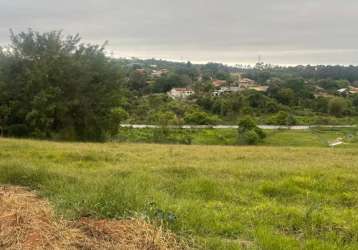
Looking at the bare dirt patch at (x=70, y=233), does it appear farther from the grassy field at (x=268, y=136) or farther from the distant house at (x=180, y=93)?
the distant house at (x=180, y=93)

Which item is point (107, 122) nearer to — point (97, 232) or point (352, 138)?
point (97, 232)

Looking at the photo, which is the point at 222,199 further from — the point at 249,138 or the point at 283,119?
the point at 283,119

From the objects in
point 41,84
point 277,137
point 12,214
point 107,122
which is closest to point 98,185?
point 12,214

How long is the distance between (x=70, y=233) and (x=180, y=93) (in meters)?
73.0

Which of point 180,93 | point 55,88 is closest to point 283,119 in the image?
point 180,93

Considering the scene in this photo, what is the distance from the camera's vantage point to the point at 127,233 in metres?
4.02

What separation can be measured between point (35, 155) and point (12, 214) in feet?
21.1

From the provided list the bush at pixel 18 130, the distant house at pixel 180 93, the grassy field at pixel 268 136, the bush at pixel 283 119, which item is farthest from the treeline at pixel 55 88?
the distant house at pixel 180 93

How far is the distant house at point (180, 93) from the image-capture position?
74750 millimetres

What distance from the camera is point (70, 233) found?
404 cm

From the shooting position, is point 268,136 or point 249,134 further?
point 268,136

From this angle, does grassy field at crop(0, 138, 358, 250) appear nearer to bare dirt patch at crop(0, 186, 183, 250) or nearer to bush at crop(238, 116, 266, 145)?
bare dirt patch at crop(0, 186, 183, 250)

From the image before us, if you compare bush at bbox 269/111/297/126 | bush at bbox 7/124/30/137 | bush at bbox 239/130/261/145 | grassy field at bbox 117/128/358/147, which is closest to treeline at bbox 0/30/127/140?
bush at bbox 7/124/30/137

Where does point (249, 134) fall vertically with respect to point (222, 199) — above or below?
below
